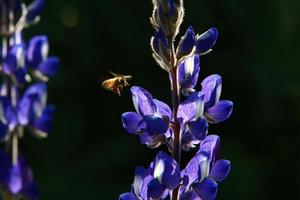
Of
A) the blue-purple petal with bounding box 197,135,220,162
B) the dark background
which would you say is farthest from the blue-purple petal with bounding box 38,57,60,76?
the dark background

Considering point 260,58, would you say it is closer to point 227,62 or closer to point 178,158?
point 227,62

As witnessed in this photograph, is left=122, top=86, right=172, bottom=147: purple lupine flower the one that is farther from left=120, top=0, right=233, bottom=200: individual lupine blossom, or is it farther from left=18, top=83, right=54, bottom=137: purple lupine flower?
left=18, top=83, right=54, bottom=137: purple lupine flower

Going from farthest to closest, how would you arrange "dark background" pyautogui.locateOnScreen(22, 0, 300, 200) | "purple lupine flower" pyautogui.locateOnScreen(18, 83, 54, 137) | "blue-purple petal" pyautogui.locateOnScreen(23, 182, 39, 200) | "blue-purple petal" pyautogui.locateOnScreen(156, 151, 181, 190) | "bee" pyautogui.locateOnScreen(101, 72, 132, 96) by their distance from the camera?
"dark background" pyautogui.locateOnScreen(22, 0, 300, 200) < "purple lupine flower" pyautogui.locateOnScreen(18, 83, 54, 137) < "blue-purple petal" pyautogui.locateOnScreen(23, 182, 39, 200) < "bee" pyautogui.locateOnScreen(101, 72, 132, 96) < "blue-purple petal" pyautogui.locateOnScreen(156, 151, 181, 190)

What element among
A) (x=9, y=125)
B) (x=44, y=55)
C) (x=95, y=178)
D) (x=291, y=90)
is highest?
(x=44, y=55)

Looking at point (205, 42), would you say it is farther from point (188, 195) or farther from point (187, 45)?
point (188, 195)

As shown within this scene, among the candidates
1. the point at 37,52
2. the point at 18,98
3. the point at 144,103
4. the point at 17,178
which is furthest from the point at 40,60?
the point at 144,103

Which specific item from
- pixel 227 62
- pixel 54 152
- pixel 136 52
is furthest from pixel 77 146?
pixel 227 62

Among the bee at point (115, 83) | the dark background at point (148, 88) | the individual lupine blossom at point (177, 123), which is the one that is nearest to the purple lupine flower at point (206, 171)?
the individual lupine blossom at point (177, 123)
